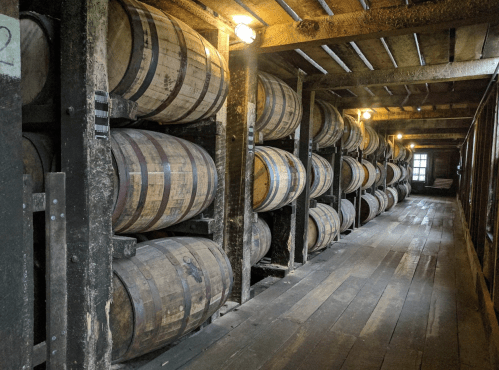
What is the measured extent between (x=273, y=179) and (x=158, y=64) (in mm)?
2053

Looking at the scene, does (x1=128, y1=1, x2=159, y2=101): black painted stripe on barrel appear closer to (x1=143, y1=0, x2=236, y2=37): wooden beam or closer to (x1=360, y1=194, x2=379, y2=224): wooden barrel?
(x1=143, y1=0, x2=236, y2=37): wooden beam

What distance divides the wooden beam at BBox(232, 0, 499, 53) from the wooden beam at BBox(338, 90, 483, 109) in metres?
3.98

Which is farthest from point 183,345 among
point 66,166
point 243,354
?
point 66,166

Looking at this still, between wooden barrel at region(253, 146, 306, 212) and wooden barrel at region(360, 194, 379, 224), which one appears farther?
wooden barrel at region(360, 194, 379, 224)

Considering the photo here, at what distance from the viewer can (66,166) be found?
74.9 inches

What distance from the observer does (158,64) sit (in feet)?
7.49

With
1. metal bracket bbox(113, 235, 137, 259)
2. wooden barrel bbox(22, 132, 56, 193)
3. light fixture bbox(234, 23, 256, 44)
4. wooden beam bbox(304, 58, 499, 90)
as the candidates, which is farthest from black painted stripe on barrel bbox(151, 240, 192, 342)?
wooden beam bbox(304, 58, 499, 90)

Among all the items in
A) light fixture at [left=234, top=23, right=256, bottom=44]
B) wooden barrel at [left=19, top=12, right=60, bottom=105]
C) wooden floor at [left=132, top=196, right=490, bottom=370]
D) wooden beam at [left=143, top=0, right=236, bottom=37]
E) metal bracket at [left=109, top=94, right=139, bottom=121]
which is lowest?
wooden floor at [left=132, top=196, right=490, bottom=370]

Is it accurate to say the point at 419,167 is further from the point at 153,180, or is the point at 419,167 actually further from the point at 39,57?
the point at 39,57

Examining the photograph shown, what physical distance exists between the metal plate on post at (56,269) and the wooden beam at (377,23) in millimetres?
2520

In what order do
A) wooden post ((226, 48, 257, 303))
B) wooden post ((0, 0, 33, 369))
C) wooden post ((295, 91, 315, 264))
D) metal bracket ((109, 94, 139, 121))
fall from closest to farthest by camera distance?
1. wooden post ((0, 0, 33, 369))
2. metal bracket ((109, 94, 139, 121))
3. wooden post ((226, 48, 257, 303))
4. wooden post ((295, 91, 315, 264))

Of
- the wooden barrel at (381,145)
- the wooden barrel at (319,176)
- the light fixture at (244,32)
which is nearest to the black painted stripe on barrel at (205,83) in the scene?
the light fixture at (244,32)

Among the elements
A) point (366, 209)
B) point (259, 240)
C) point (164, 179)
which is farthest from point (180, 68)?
point (366, 209)

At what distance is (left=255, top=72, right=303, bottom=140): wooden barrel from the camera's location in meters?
4.26
